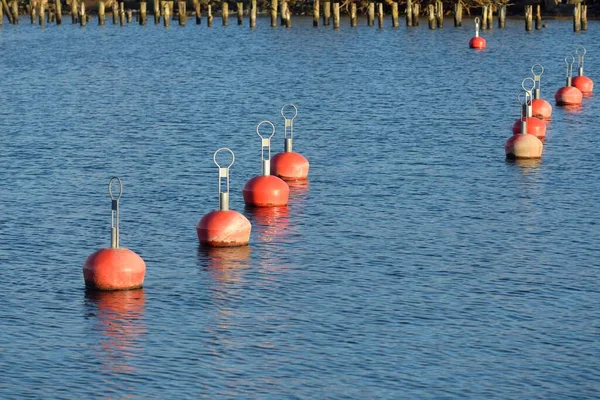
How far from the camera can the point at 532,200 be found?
130 ft

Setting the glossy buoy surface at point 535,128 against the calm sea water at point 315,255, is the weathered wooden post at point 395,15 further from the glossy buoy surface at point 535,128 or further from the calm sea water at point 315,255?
the glossy buoy surface at point 535,128

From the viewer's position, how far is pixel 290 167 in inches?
1656

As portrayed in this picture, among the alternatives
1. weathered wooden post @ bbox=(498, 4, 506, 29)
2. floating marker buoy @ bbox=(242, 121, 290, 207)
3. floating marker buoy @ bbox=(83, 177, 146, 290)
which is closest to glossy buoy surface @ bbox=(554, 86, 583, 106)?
floating marker buoy @ bbox=(242, 121, 290, 207)

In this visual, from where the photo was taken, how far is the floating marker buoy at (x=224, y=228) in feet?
106

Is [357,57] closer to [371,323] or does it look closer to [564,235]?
[564,235]

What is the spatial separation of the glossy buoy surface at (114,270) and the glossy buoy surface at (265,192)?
9450 mm

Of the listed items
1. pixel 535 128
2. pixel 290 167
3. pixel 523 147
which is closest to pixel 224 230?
pixel 290 167

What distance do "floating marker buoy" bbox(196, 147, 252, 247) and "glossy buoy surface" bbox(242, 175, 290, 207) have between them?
4920 mm

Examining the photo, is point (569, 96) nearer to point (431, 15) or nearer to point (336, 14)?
point (431, 15)

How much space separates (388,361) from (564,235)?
11.7m

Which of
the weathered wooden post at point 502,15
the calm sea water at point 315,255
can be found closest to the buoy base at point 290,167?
the calm sea water at point 315,255

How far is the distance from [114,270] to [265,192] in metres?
9.92

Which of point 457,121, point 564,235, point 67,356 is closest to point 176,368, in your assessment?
point 67,356

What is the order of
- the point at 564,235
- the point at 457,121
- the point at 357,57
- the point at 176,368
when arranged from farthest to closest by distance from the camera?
the point at 357,57
the point at 457,121
the point at 564,235
the point at 176,368
